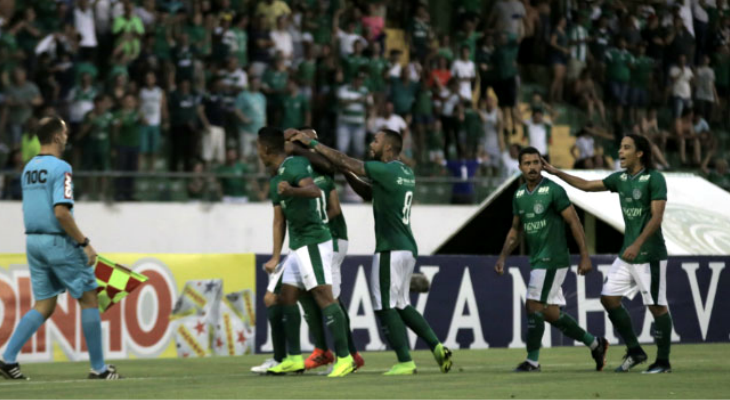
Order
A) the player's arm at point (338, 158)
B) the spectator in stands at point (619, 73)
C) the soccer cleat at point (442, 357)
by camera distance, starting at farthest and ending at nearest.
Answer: the spectator in stands at point (619, 73)
the soccer cleat at point (442, 357)
the player's arm at point (338, 158)

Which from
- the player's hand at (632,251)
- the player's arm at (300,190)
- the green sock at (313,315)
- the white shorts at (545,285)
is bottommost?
the green sock at (313,315)

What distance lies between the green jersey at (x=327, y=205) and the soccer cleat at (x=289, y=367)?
121 cm

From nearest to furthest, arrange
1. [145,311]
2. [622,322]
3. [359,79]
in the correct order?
[622,322] → [145,311] → [359,79]

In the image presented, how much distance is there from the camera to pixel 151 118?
774 inches

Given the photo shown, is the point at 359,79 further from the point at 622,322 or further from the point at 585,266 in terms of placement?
the point at 622,322


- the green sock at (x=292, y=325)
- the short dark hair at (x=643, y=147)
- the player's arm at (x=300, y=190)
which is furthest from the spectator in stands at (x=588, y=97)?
the player's arm at (x=300, y=190)

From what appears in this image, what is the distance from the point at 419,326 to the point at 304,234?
1.29m

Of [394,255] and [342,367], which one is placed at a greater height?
[394,255]

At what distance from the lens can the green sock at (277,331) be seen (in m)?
12.3

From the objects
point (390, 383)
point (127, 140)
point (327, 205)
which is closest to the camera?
point (390, 383)

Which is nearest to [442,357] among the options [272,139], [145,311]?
[272,139]

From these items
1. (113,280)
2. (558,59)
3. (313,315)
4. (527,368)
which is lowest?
(527,368)

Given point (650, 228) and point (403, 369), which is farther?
point (650, 228)

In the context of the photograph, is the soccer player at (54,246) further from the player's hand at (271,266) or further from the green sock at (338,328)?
the green sock at (338,328)
